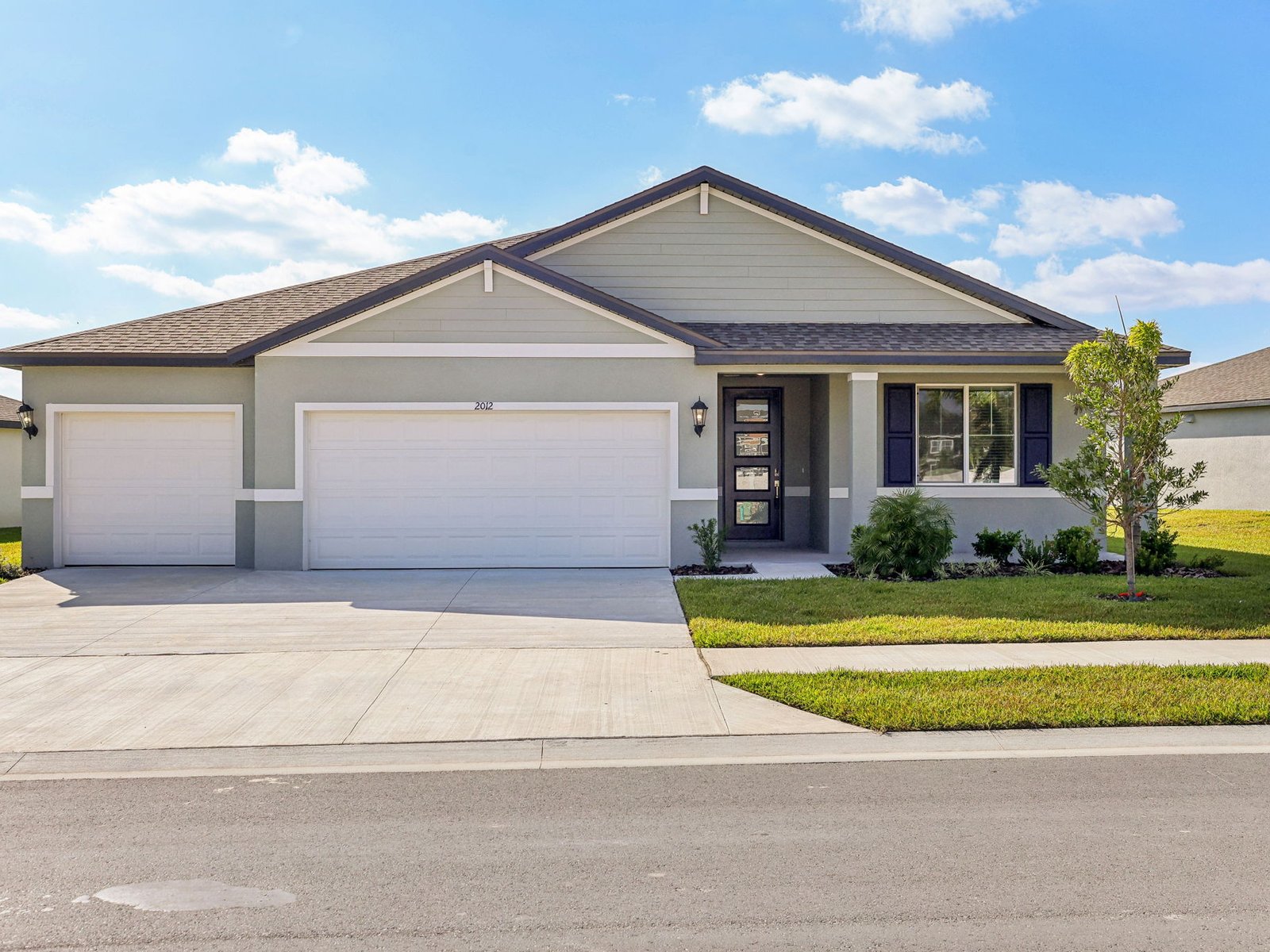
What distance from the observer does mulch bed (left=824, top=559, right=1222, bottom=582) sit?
1277 centimetres

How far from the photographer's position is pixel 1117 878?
405 centimetres

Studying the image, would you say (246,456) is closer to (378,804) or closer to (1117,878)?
(378,804)

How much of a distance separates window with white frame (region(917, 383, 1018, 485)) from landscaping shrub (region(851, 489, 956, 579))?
233 centimetres

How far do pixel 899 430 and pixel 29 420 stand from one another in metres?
13.3

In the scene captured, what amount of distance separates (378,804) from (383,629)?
4.53m

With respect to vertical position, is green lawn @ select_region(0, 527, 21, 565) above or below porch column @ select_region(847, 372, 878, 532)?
below

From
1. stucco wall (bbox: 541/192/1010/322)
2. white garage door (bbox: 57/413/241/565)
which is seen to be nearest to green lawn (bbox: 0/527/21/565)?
white garage door (bbox: 57/413/241/565)

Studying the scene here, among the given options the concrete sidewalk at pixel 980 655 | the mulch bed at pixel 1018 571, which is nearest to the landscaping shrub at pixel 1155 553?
the mulch bed at pixel 1018 571

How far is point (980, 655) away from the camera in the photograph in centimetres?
822

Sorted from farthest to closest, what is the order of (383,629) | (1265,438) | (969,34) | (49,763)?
1. (1265,438)
2. (969,34)
3. (383,629)
4. (49,763)

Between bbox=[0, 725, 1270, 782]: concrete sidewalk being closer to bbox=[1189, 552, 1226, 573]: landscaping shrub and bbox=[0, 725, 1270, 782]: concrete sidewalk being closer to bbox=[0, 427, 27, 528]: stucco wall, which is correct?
bbox=[1189, 552, 1226, 573]: landscaping shrub

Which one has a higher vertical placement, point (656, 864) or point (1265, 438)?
point (1265, 438)

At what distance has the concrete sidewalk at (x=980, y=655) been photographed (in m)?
7.83

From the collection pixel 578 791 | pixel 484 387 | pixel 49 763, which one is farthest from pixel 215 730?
pixel 484 387
